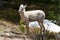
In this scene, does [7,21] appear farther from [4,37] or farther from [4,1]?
[4,1]

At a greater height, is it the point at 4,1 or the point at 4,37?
the point at 4,1

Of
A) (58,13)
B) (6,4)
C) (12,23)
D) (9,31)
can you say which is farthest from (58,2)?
(6,4)

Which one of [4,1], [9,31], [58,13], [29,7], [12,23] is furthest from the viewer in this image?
[4,1]

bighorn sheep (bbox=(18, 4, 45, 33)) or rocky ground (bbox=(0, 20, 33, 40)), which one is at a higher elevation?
bighorn sheep (bbox=(18, 4, 45, 33))

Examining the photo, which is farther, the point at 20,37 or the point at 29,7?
the point at 29,7

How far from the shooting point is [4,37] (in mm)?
8156

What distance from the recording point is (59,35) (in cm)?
844

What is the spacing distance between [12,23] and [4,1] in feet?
14.2

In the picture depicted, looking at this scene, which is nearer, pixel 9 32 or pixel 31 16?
pixel 31 16

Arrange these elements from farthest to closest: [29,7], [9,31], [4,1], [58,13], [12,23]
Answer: [4,1]
[29,7]
[12,23]
[9,31]
[58,13]

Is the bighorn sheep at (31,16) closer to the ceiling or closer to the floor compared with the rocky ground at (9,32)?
closer to the ceiling

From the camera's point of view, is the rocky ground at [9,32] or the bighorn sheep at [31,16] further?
the bighorn sheep at [31,16]

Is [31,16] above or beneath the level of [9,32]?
above

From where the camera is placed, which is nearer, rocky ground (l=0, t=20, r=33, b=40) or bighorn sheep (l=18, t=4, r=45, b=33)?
rocky ground (l=0, t=20, r=33, b=40)
